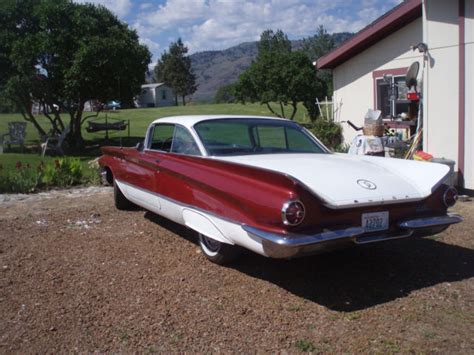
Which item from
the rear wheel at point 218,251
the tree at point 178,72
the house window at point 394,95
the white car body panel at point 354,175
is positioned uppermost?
the tree at point 178,72

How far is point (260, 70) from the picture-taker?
22.4m

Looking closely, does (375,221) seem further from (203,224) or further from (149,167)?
(149,167)

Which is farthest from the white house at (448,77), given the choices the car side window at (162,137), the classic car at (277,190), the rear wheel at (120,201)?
the rear wheel at (120,201)

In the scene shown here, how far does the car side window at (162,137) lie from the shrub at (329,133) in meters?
6.92

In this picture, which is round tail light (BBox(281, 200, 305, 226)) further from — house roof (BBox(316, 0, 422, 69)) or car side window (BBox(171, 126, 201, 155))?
house roof (BBox(316, 0, 422, 69))

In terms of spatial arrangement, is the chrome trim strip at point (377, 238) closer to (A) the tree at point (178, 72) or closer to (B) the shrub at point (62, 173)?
(B) the shrub at point (62, 173)

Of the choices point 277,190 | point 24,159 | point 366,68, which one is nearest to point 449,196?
point 277,190

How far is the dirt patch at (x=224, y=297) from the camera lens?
3510 mm

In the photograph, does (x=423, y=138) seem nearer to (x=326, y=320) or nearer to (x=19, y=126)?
(x=326, y=320)

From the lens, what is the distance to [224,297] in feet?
13.9

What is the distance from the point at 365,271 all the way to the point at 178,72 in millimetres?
71365

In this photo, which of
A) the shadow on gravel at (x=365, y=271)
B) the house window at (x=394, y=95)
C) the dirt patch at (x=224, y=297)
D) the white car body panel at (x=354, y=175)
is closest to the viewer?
the dirt patch at (x=224, y=297)

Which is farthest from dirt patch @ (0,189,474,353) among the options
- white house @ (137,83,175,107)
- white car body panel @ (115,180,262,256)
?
white house @ (137,83,175,107)

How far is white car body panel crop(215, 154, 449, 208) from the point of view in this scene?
4023 millimetres
